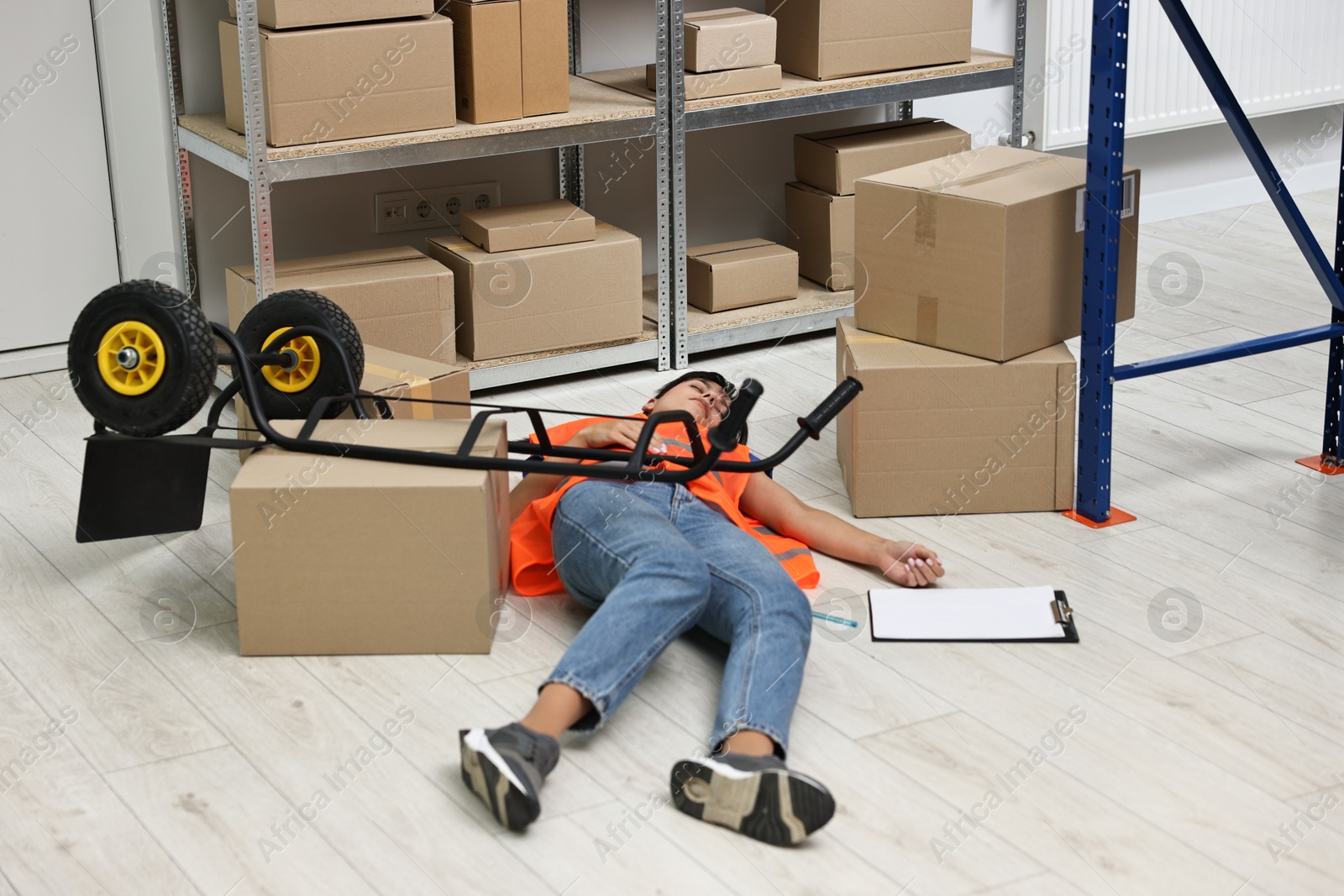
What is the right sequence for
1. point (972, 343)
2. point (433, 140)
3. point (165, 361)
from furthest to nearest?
point (433, 140)
point (972, 343)
point (165, 361)

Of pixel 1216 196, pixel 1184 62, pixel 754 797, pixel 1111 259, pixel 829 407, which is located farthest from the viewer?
pixel 1216 196

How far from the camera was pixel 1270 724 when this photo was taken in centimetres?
189

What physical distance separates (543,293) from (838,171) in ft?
2.86

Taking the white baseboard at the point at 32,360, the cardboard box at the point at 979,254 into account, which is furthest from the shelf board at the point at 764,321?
the white baseboard at the point at 32,360

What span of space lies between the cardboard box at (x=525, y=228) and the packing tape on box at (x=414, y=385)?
0.65 metres

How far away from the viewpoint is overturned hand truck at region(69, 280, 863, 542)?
6.42 ft

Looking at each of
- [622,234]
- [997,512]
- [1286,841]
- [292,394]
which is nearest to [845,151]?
[622,234]

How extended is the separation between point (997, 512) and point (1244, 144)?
790mm

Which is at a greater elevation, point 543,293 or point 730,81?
point 730,81

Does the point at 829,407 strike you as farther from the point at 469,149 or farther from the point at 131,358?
the point at 469,149

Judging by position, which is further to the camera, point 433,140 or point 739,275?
point 739,275

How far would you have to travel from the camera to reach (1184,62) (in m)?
4.38

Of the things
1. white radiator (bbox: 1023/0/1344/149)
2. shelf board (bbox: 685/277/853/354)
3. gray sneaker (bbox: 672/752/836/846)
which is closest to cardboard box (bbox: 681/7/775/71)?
shelf board (bbox: 685/277/853/354)

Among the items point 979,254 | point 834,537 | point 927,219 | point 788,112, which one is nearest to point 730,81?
point 788,112
